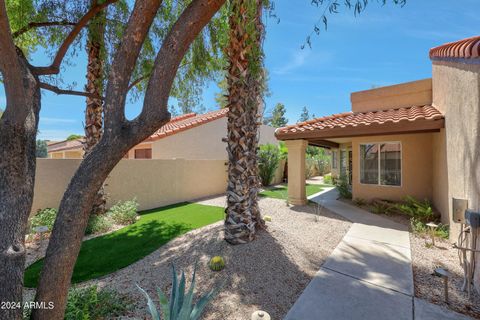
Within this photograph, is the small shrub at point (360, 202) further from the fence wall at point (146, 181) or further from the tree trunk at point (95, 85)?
the tree trunk at point (95, 85)

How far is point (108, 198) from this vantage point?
962cm

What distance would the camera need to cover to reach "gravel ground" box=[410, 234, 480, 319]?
12.5 feet

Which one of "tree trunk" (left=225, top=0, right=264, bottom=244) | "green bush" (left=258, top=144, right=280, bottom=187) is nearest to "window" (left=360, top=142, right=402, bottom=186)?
"green bush" (left=258, top=144, right=280, bottom=187)

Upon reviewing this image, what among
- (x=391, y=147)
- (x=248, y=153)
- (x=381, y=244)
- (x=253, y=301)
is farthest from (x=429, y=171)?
(x=253, y=301)

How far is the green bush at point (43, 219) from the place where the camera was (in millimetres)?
7258

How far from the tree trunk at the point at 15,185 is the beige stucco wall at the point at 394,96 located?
13382mm

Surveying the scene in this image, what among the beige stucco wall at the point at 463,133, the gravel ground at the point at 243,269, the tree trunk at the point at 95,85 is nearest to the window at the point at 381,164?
the beige stucco wall at the point at 463,133

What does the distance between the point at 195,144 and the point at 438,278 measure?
47.7 feet

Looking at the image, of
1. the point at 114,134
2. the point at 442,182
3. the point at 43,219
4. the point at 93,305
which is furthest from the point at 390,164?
the point at 43,219

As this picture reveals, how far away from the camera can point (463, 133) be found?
211 inches

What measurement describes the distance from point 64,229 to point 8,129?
4.34 ft

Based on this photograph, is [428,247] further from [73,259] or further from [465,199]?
[73,259]

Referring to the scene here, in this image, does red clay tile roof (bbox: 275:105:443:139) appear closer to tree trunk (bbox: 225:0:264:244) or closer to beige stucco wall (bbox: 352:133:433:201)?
beige stucco wall (bbox: 352:133:433:201)

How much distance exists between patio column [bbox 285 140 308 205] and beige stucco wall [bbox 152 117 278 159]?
309 inches
